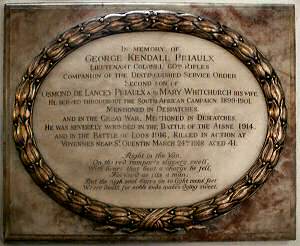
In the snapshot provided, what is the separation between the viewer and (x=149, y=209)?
1.73 meters

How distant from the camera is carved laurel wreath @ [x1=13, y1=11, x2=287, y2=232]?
1.72m

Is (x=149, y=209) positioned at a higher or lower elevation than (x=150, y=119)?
lower

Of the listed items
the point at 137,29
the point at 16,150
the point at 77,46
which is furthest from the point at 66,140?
the point at 137,29

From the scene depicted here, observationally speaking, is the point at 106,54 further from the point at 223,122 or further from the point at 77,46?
the point at 223,122

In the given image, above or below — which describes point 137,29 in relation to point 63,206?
above

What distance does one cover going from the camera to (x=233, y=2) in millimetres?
1819

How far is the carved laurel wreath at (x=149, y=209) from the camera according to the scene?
67.8 inches

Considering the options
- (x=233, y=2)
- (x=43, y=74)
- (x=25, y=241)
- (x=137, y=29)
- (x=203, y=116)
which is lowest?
(x=25, y=241)

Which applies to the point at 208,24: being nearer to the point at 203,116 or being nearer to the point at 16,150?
the point at 203,116

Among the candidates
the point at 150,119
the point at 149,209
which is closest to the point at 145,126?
the point at 150,119

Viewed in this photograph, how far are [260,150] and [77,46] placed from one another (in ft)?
2.44

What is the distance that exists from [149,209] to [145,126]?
11.4 inches

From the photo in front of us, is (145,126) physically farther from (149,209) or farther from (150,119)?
(149,209)

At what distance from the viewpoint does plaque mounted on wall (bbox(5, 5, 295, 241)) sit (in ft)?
5.70
